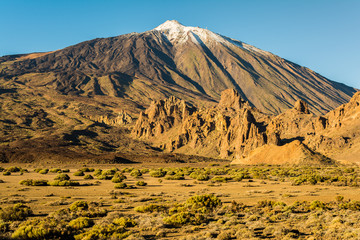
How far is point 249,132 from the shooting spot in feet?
329

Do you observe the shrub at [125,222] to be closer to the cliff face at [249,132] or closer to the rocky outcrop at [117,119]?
the cliff face at [249,132]

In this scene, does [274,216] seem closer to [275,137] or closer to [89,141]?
[275,137]

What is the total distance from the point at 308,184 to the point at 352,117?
215ft

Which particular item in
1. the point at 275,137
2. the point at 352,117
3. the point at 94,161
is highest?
the point at 352,117

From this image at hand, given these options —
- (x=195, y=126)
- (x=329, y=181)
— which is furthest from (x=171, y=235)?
(x=195, y=126)

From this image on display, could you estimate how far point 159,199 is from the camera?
25031 mm

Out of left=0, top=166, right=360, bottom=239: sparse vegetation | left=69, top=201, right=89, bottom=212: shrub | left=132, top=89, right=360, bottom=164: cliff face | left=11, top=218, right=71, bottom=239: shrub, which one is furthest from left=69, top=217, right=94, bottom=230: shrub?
left=132, top=89, right=360, bottom=164: cliff face

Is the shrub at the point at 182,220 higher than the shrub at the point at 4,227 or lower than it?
lower

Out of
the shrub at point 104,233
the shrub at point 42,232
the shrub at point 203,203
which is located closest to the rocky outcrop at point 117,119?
the shrub at point 203,203

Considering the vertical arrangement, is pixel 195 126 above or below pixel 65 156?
above

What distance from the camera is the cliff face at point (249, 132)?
79.4 meters

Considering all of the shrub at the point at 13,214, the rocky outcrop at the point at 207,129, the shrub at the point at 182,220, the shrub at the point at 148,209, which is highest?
the rocky outcrop at the point at 207,129

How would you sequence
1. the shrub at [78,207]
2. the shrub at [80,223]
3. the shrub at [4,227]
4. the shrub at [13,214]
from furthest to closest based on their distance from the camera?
the shrub at [78,207] < the shrub at [13,214] < the shrub at [80,223] < the shrub at [4,227]

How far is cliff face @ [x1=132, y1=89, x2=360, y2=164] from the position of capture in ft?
260
